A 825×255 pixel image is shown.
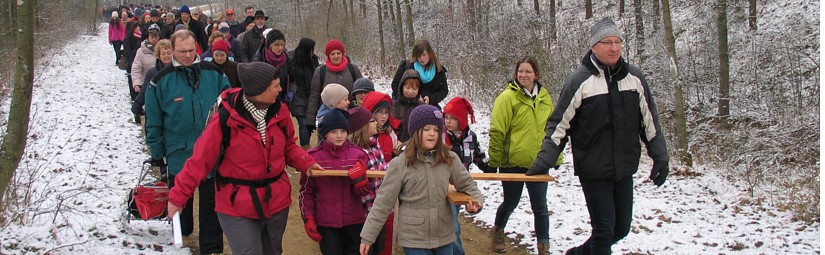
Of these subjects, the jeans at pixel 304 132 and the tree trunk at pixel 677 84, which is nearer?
the jeans at pixel 304 132

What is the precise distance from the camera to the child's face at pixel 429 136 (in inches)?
172

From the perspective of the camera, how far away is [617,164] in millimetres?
4566

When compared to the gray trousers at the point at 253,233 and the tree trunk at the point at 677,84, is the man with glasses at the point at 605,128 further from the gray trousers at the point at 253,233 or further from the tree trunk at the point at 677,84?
the tree trunk at the point at 677,84

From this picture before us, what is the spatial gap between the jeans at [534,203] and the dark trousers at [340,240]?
1.60 m

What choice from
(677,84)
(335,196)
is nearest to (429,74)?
(335,196)

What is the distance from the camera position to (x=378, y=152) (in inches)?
224

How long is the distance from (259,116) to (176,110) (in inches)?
62.6

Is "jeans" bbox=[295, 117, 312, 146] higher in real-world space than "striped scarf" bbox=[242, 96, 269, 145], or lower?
lower

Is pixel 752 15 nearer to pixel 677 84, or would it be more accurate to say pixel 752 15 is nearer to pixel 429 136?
pixel 677 84

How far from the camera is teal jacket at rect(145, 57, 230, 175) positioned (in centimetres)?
547

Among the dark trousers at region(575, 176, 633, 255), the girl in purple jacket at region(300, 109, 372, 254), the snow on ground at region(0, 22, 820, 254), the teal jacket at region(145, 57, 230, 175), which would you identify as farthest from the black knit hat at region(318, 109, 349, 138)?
the snow on ground at region(0, 22, 820, 254)

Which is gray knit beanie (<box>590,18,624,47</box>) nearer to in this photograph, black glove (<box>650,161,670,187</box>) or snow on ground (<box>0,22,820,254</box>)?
black glove (<box>650,161,670,187</box>)

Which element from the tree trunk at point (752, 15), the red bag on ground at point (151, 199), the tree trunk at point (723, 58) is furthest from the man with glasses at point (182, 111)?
the tree trunk at point (752, 15)

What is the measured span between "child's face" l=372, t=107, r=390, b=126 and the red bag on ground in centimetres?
205
